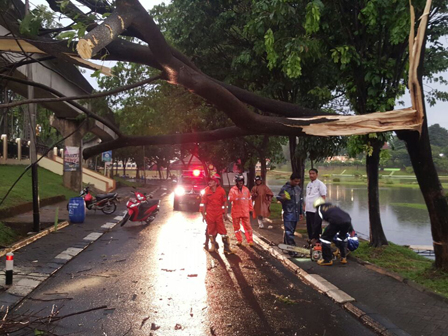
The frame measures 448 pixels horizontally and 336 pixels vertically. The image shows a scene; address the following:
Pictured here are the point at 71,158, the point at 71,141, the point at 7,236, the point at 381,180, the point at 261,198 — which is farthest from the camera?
the point at 381,180

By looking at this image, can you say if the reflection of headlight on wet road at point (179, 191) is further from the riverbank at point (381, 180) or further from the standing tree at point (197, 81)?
the riverbank at point (381, 180)

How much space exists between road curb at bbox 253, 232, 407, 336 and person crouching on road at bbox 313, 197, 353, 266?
0.71m

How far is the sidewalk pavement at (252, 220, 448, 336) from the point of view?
4980 mm

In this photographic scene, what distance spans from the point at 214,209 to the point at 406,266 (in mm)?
4509

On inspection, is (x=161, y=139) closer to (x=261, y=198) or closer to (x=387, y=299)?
(x=387, y=299)

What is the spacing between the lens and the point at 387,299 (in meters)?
6.07

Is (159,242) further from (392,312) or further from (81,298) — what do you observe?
(392,312)

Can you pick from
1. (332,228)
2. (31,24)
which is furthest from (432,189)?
(31,24)

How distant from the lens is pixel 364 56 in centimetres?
945

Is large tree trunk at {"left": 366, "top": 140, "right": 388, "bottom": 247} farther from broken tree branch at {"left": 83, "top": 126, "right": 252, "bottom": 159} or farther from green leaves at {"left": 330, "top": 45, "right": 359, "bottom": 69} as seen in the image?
broken tree branch at {"left": 83, "top": 126, "right": 252, "bottom": 159}

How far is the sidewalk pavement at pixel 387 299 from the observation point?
16.3ft

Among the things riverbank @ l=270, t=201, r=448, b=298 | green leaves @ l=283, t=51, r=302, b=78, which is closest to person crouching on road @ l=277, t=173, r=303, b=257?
riverbank @ l=270, t=201, r=448, b=298

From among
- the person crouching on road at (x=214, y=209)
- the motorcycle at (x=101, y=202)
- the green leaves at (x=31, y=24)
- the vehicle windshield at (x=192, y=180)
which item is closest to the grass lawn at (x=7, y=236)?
the person crouching on road at (x=214, y=209)

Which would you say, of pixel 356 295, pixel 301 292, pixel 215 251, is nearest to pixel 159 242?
pixel 215 251
